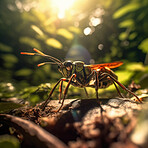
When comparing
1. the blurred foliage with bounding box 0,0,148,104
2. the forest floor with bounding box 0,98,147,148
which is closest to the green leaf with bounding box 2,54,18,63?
the blurred foliage with bounding box 0,0,148,104

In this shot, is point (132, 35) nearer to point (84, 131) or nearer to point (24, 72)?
point (24, 72)

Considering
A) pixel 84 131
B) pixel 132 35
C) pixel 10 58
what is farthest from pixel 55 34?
pixel 84 131

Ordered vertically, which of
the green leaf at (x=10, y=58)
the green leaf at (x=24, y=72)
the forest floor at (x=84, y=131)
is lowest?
the forest floor at (x=84, y=131)

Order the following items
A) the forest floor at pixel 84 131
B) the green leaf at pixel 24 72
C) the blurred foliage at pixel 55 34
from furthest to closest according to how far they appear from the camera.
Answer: the green leaf at pixel 24 72, the blurred foliage at pixel 55 34, the forest floor at pixel 84 131

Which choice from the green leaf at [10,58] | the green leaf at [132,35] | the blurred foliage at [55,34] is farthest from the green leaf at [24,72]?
the green leaf at [132,35]

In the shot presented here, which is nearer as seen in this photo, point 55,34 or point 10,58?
point 55,34

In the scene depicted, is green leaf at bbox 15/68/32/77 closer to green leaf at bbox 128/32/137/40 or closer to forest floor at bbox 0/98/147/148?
forest floor at bbox 0/98/147/148

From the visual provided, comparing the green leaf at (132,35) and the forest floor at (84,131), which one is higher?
the green leaf at (132,35)

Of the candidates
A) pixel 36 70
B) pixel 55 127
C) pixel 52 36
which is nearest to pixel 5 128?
pixel 55 127

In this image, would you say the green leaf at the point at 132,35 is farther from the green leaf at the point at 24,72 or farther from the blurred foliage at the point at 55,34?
the green leaf at the point at 24,72
